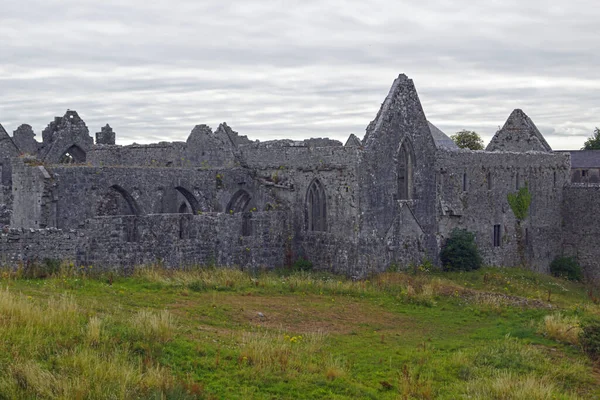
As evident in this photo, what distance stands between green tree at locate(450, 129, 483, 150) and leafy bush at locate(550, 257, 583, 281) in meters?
42.5

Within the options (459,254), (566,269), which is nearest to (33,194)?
(459,254)

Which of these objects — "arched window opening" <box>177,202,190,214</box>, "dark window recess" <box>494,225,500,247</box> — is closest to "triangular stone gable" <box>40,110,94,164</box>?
"arched window opening" <box>177,202,190,214</box>

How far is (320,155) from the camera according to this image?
2928 cm

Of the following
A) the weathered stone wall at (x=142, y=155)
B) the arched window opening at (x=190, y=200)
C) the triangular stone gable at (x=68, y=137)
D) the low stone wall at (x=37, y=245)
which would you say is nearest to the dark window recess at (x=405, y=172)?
the arched window opening at (x=190, y=200)

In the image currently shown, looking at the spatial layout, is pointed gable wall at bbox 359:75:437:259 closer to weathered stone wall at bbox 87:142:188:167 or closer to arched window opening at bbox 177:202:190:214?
arched window opening at bbox 177:202:190:214

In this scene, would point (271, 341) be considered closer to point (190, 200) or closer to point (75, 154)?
point (190, 200)

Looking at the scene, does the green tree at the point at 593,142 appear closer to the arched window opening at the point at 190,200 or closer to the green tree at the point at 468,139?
the green tree at the point at 468,139

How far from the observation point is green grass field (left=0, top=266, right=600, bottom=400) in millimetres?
12969

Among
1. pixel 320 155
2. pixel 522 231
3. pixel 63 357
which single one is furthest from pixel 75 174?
pixel 522 231

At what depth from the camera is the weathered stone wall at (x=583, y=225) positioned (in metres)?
36.5

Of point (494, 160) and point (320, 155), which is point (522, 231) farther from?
point (320, 155)

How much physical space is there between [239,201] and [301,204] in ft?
12.0

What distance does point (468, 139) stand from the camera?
80.2 metres

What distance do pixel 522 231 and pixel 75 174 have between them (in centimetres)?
1885
